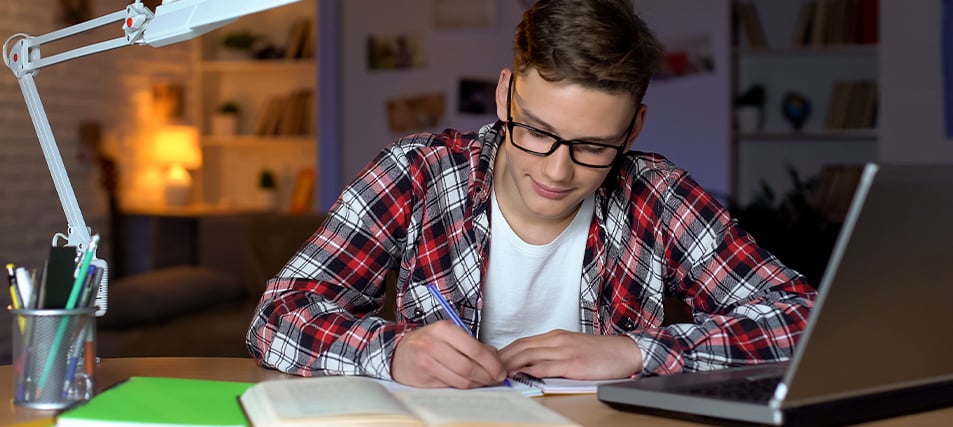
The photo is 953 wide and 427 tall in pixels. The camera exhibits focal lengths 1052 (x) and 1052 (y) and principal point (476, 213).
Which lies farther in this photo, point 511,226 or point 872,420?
point 511,226

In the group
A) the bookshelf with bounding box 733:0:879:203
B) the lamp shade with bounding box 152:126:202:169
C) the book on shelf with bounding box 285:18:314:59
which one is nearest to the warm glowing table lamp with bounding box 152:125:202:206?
the lamp shade with bounding box 152:126:202:169

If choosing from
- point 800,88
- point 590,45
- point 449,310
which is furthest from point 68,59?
point 800,88

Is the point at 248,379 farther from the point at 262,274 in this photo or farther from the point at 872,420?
the point at 262,274

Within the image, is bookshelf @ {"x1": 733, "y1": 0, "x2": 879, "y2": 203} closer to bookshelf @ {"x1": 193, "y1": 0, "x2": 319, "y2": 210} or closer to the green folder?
bookshelf @ {"x1": 193, "y1": 0, "x2": 319, "y2": 210}

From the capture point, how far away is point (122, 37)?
1245 millimetres

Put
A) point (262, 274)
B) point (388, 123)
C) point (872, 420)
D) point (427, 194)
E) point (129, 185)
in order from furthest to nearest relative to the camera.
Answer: point (129, 185), point (388, 123), point (262, 274), point (427, 194), point (872, 420)

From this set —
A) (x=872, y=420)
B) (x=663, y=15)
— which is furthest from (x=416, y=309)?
(x=663, y=15)

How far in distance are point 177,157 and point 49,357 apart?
532 cm

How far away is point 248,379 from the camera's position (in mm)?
1255

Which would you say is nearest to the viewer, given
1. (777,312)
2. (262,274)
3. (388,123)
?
(777,312)

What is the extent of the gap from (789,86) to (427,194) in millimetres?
4137

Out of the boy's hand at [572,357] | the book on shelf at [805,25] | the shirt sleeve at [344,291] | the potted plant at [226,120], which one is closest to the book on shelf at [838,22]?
the book on shelf at [805,25]

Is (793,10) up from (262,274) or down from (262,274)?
up

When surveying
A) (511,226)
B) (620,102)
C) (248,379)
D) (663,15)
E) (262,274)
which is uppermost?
(663,15)
